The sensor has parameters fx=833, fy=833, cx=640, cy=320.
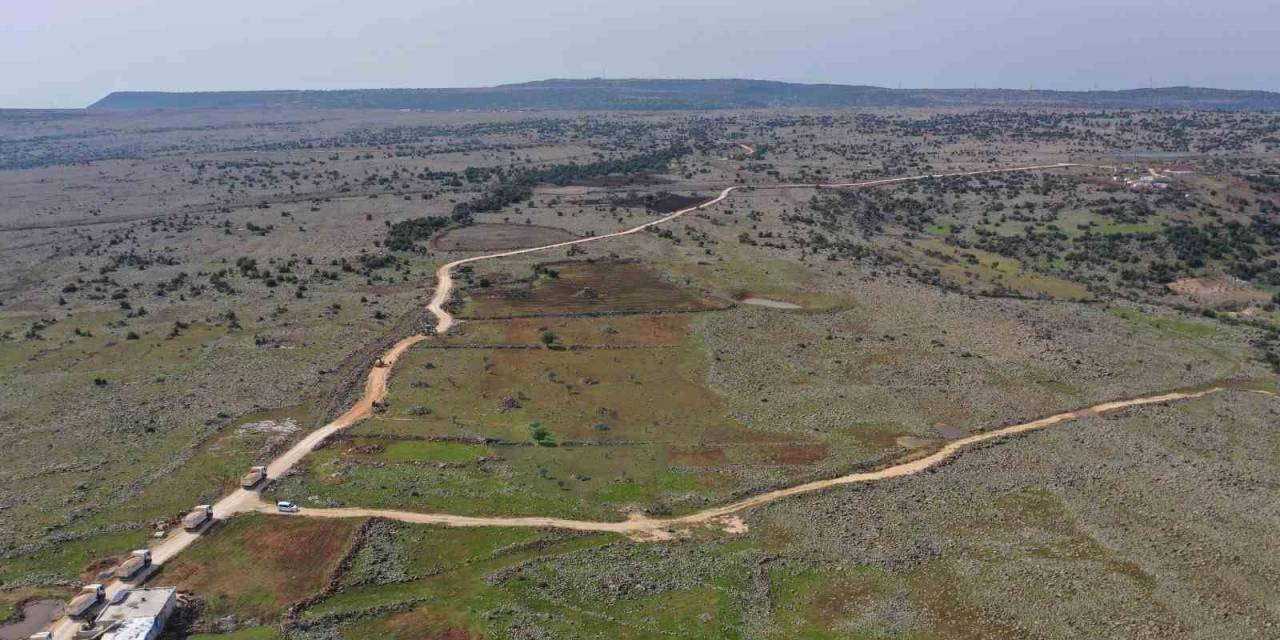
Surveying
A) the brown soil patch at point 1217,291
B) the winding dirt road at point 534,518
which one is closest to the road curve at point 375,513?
the winding dirt road at point 534,518

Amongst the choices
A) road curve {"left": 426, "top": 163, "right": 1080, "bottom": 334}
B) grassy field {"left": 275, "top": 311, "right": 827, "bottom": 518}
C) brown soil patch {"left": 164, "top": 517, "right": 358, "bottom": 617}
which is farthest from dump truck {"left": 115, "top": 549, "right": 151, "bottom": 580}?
road curve {"left": 426, "top": 163, "right": 1080, "bottom": 334}

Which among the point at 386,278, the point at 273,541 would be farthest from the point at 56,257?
the point at 273,541

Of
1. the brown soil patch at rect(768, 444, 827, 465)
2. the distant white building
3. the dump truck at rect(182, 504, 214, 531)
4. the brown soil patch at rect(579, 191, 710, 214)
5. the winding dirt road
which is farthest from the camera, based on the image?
the brown soil patch at rect(579, 191, 710, 214)

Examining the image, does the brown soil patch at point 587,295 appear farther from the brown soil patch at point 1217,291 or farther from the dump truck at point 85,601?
the brown soil patch at point 1217,291

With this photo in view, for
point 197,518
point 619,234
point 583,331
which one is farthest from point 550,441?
point 619,234

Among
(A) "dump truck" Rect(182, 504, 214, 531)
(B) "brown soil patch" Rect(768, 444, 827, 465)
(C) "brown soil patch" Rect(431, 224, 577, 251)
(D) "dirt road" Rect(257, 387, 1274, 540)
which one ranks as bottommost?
(D) "dirt road" Rect(257, 387, 1274, 540)

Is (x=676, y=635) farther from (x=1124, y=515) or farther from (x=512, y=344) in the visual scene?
(x=512, y=344)

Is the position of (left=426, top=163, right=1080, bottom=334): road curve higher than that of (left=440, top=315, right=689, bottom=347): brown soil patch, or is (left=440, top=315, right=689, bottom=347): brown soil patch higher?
(left=426, top=163, right=1080, bottom=334): road curve

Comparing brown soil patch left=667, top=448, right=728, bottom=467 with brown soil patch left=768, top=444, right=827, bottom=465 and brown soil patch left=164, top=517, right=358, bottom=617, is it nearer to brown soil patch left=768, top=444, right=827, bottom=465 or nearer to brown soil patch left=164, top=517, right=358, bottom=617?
brown soil patch left=768, top=444, right=827, bottom=465

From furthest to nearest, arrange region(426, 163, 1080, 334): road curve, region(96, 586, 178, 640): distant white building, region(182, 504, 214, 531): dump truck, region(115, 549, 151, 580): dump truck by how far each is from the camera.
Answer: region(426, 163, 1080, 334): road curve, region(182, 504, 214, 531): dump truck, region(115, 549, 151, 580): dump truck, region(96, 586, 178, 640): distant white building
